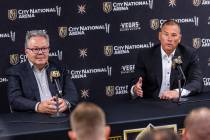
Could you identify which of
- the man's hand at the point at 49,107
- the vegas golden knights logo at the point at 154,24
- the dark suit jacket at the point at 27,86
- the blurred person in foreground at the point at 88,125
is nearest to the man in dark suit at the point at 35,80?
the dark suit jacket at the point at 27,86

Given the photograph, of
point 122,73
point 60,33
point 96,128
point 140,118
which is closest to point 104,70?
point 122,73

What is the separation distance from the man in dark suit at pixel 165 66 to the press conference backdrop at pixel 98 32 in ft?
2.58

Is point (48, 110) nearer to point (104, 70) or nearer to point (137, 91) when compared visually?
point (137, 91)

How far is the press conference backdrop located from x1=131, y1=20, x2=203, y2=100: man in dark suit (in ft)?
2.58

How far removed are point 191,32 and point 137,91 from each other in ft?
5.67

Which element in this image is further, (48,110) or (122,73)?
(122,73)

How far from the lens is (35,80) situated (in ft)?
14.3

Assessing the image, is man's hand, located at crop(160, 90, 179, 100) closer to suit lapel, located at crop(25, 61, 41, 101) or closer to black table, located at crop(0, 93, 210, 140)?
black table, located at crop(0, 93, 210, 140)

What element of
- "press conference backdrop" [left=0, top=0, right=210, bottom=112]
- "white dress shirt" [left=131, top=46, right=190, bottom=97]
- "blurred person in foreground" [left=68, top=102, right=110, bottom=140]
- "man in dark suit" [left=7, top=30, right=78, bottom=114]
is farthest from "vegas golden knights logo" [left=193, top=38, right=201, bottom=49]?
"blurred person in foreground" [left=68, top=102, right=110, bottom=140]

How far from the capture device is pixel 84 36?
5.46 metres

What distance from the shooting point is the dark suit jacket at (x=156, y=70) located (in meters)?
4.71

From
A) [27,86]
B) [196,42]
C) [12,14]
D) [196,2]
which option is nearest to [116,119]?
[27,86]

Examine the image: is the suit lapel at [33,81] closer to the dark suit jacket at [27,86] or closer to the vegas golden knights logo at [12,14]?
the dark suit jacket at [27,86]

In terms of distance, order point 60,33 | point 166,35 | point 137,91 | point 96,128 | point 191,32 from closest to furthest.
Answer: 1. point 96,128
2. point 137,91
3. point 166,35
4. point 60,33
5. point 191,32
